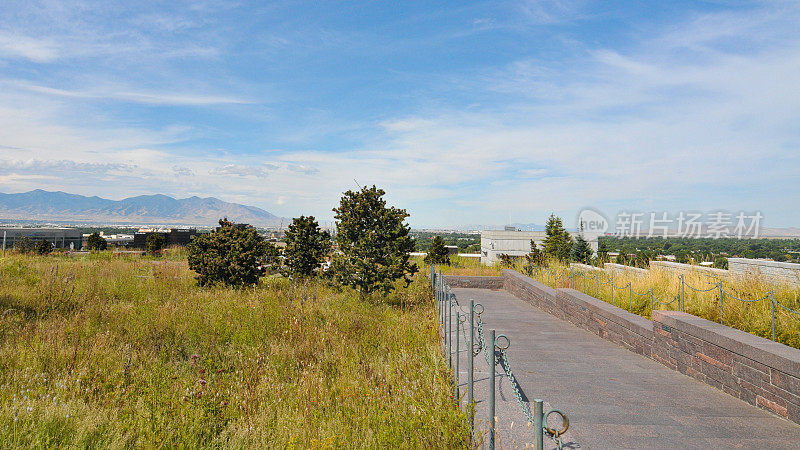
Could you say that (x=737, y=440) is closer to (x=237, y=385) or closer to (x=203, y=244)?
(x=237, y=385)

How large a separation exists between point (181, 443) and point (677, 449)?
4555 millimetres

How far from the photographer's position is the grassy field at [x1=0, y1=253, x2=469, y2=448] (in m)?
4.04

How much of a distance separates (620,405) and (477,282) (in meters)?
11.3

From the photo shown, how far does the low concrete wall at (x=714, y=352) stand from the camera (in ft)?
14.7

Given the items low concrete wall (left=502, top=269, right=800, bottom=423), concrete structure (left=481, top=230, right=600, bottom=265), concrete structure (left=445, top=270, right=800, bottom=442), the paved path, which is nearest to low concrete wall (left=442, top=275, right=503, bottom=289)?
low concrete wall (left=502, top=269, right=800, bottom=423)

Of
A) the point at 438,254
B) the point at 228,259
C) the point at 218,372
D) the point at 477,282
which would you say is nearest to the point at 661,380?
the point at 218,372

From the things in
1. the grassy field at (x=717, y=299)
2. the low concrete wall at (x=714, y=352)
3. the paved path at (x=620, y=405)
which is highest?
the grassy field at (x=717, y=299)

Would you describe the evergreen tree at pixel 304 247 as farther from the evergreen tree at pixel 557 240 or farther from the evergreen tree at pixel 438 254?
the evergreen tree at pixel 557 240

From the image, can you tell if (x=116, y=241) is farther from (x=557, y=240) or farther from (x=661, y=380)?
(x=661, y=380)

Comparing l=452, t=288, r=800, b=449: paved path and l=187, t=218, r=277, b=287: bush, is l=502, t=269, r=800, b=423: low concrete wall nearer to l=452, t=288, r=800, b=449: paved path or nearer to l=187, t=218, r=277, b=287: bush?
l=452, t=288, r=800, b=449: paved path

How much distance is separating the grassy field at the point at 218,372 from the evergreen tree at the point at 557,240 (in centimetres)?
2350

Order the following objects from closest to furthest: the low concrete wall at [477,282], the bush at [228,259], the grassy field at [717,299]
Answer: the grassy field at [717,299] → the bush at [228,259] → the low concrete wall at [477,282]

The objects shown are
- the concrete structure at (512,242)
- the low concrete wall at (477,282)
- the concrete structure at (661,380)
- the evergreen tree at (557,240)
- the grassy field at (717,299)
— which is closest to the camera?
the concrete structure at (661,380)

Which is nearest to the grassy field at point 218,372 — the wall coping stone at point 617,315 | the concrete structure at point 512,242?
the wall coping stone at point 617,315
